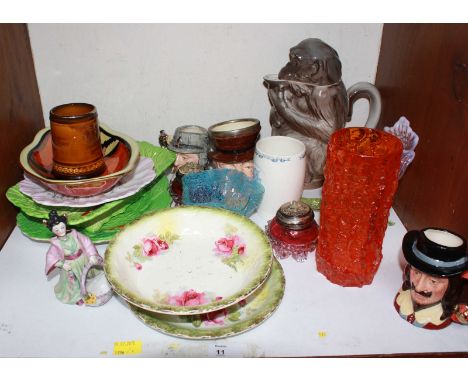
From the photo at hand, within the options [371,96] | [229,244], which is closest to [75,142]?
[229,244]

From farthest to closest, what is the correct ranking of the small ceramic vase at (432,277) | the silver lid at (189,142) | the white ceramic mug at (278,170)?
the silver lid at (189,142) < the white ceramic mug at (278,170) < the small ceramic vase at (432,277)

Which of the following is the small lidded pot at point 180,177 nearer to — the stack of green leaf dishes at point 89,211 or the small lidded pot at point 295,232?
the stack of green leaf dishes at point 89,211

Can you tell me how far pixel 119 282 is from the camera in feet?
2.37

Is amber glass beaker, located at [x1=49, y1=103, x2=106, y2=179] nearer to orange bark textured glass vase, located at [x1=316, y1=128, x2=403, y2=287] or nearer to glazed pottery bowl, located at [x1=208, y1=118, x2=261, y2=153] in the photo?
glazed pottery bowl, located at [x1=208, y1=118, x2=261, y2=153]

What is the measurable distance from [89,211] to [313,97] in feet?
1.59

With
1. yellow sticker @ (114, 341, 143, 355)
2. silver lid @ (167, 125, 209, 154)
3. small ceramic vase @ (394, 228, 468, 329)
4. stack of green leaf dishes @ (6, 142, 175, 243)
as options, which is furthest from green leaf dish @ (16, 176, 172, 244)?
small ceramic vase @ (394, 228, 468, 329)

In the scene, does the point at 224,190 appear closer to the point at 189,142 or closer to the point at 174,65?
the point at 189,142

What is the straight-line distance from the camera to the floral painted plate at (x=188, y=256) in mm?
782

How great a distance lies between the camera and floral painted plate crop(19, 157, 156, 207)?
86 centimetres

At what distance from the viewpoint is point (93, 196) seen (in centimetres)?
88

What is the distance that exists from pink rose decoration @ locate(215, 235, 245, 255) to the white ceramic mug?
166 mm

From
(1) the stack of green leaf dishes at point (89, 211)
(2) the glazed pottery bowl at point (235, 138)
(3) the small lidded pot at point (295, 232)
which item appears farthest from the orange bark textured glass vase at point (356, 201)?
(1) the stack of green leaf dishes at point (89, 211)

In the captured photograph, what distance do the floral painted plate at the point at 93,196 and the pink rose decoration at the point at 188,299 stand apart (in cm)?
21

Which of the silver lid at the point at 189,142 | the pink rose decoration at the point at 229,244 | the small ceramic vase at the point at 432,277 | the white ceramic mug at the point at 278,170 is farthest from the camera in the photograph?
the silver lid at the point at 189,142
